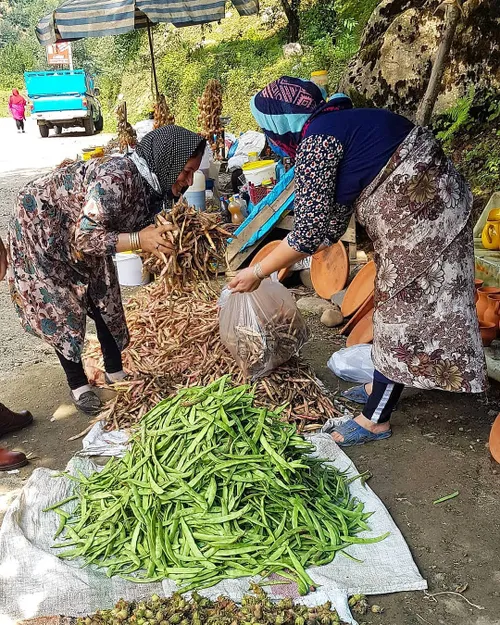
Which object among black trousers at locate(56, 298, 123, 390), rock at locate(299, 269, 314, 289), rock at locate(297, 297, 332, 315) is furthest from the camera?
rock at locate(299, 269, 314, 289)

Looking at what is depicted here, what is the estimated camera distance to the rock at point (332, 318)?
4.60 m

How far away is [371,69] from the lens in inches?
266

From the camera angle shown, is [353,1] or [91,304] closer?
[91,304]

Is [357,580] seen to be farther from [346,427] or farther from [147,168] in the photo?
[147,168]

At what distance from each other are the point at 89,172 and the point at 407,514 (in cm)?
217

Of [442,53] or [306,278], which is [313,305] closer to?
[306,278]

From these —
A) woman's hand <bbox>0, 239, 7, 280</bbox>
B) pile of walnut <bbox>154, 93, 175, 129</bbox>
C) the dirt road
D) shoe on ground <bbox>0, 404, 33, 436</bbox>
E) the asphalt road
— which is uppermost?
pile of walnut <bbox>154, 93, 175, 129</bbox>

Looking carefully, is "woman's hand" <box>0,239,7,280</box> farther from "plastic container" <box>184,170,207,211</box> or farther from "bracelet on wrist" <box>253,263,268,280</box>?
"plastic container" <box>184,170,207,211</box>

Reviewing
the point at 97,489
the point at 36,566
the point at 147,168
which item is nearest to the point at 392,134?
the point at 147,168

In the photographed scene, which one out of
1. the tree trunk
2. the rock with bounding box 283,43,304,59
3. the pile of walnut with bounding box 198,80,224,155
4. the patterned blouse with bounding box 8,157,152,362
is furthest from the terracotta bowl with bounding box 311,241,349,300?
the tree trunk

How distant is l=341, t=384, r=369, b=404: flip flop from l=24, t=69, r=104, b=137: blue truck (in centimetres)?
1746

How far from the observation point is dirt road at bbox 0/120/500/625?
7.21 ft

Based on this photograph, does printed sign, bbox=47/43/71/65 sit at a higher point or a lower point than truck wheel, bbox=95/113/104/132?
higher

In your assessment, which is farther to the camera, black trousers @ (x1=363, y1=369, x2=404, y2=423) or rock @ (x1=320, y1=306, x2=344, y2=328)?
rock @ (x1=320, y1=306, x2=344, y2=328)
